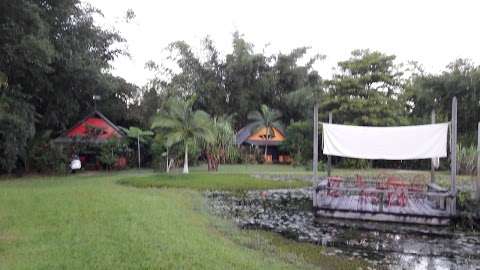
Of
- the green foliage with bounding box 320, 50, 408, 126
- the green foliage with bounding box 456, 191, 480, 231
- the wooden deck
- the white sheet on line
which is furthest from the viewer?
the green foliage with bounding box 320, 50, 408, 126

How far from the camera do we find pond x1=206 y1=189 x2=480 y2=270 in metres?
7.43

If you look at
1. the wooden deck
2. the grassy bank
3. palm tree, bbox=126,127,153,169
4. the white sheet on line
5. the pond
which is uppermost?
palm tree, bbox=126,127,153,169

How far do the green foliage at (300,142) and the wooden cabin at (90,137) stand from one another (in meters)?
11.0

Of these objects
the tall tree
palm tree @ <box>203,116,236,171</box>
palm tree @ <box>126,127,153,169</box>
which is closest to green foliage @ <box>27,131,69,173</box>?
the tall tree

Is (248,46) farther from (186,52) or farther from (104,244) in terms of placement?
(104,244)

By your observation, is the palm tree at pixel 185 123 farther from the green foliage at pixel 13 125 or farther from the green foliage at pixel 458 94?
the green foliage at pixel 458 94

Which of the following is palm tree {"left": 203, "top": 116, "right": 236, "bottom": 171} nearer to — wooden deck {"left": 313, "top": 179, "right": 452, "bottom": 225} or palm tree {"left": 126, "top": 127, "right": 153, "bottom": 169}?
palm tree {"left": 126, "top": 127, "right": 153, "bottom": 169}

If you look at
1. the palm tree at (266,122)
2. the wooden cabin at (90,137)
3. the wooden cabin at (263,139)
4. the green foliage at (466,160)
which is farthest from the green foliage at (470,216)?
the palm tree at (266,122)

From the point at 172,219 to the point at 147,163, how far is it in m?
16.5

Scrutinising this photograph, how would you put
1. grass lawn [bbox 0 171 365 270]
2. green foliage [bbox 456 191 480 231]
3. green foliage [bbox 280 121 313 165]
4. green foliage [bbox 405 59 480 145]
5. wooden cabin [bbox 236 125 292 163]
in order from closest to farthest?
grass lawn [bbox 0 171 365 270] → green foliage [bbox 456 191 480 231] → green foliage [bbox 405 59 480 145] → green foliage [bbox 280 121 313 165] → wooden cabin [bbox 236 125 292 163]

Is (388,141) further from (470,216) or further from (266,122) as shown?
(266,122)

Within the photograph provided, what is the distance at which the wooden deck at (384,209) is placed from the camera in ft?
34.1

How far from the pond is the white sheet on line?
2.09 metres

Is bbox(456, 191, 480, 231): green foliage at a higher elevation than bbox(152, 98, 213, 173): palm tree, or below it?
below
